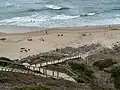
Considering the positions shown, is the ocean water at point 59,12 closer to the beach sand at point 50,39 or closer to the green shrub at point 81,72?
the beach sand at point 50,39

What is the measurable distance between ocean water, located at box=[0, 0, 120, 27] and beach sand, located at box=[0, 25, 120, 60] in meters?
3.43

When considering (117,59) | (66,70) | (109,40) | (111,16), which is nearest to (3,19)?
(111,16)

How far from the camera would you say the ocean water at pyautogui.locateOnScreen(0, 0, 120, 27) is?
151ft

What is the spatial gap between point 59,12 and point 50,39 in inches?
655

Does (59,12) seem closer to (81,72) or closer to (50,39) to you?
(50,39)

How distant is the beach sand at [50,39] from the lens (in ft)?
107

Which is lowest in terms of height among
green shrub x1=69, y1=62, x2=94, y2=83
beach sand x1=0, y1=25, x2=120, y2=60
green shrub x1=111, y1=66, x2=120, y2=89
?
beach sand x1=0, y1=25, x2=120, y2=60

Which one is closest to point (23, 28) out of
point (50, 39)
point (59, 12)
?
point (50, 39)

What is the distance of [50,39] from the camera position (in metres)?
36.3

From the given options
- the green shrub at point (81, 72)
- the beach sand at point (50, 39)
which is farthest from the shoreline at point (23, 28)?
the green shrub at point (81, 72)

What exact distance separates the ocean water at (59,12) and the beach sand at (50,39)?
135 inches

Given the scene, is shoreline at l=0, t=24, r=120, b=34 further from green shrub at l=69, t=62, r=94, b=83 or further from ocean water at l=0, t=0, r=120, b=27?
green shrub at l=69, t=62, r=94, b=83

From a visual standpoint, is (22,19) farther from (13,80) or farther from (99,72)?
(13,80)

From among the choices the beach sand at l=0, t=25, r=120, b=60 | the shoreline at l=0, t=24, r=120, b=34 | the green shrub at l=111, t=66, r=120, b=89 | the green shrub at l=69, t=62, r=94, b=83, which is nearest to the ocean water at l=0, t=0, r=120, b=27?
the shoreline at l=0, t=24, r=120, b=34
